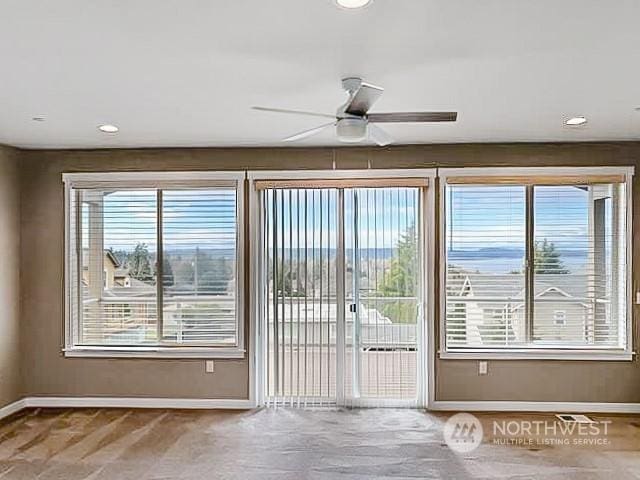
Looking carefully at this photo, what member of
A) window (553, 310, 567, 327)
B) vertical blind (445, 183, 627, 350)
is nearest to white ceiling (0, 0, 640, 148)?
vertical blind (445, 183, 627, 350)

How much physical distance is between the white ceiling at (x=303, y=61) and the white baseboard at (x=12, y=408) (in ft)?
8.32

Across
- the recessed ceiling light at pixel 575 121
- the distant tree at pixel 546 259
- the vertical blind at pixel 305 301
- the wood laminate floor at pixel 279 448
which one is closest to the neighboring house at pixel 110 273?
the wood laminate floor at pixel 279 448

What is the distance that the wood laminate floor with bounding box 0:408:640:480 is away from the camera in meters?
4.14

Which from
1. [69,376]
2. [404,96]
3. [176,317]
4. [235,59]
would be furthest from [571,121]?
[69,376]

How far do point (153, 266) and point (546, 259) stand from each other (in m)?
3.71

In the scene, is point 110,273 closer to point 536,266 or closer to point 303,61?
point 303,61

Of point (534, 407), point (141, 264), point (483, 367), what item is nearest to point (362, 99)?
point (483, 367)

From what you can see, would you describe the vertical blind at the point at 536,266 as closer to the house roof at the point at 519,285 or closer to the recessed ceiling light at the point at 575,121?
the house roof at the point at 519,285

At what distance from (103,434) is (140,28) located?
3551 mm

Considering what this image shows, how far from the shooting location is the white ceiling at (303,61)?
2.58m

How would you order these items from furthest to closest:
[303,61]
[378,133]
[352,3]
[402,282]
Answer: [402,282], [378,133], [303,61], [352,3]

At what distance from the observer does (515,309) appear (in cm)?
564

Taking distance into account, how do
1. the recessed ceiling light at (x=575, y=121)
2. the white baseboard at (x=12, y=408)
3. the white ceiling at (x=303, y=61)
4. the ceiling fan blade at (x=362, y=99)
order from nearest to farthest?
the white ceiling at (x=303, y=61), the ceiling fan blade at (x=362, y=99), the recessed ceiling light at (x=575, y=121), the white baseboard at (x=12, y=408)

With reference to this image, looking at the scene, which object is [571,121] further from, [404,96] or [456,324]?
[456,324]
